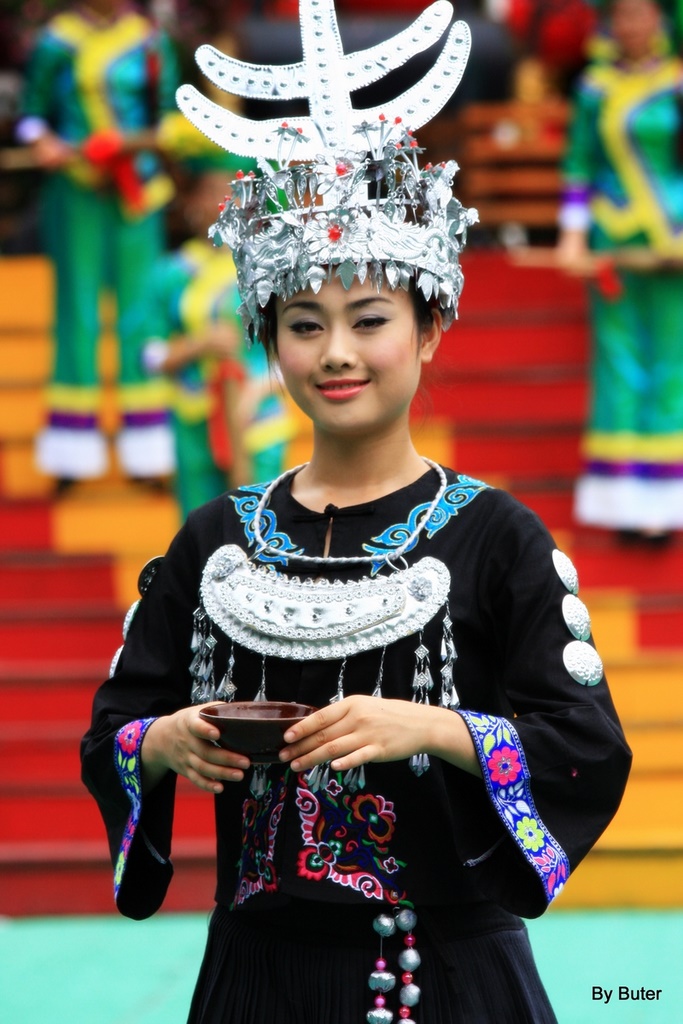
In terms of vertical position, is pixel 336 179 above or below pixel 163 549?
above

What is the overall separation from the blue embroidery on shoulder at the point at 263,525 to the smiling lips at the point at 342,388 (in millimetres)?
203

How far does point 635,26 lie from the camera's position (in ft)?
19.0

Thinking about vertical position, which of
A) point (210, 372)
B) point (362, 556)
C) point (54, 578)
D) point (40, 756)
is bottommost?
point (40, 756)

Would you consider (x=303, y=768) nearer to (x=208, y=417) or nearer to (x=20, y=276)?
(x=208, y=417)

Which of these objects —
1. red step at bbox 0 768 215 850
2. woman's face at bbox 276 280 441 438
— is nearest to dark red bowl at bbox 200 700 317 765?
woman's face at bbox 276 280 441 438

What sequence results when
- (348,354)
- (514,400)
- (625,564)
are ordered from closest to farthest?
(348,354)
(625,564)
(514,400)

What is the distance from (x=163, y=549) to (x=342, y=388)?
14.3 feet

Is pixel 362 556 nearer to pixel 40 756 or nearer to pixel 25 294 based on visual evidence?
pixel 40 756

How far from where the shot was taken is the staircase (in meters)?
4.69

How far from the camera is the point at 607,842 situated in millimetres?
4617

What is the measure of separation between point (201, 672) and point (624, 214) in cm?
423

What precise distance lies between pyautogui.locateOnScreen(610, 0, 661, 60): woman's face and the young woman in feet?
12.9

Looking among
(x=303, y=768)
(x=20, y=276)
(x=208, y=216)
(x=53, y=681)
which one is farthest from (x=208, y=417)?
(x=303, y=768)

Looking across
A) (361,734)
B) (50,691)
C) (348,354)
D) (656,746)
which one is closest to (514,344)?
(656,746)
